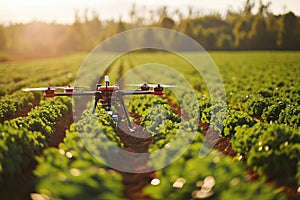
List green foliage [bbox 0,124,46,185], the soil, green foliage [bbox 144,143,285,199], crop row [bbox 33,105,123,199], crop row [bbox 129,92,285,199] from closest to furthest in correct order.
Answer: crop row [bbox 33,105,123,199], crop row [bbox 129,92,285,199], green foliage [bbox 144,143,285,199], green foliage [bbox 0,124,46,185], the soil

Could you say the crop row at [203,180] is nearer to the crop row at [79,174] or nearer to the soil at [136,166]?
the soil at [136,166]

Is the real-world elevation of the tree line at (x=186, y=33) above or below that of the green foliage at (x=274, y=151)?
above

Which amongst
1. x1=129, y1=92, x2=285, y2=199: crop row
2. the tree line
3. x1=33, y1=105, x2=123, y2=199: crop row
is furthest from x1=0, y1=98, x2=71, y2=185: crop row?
the tree line

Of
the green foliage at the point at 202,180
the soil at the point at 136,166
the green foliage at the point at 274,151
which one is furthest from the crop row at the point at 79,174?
the green foliage at the point at 274,151

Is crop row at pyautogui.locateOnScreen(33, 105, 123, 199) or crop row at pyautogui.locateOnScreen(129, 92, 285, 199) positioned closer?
crop row at pyautogui.locateOnScreen(33, 105, 123, 199)

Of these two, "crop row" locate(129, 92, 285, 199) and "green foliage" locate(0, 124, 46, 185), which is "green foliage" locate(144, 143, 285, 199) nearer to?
"crop row" locate(129, 92, 285, 199)

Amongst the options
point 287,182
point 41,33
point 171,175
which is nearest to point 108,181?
point 171,175

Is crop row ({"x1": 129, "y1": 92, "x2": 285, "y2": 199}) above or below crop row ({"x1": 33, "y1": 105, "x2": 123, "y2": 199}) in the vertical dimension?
below

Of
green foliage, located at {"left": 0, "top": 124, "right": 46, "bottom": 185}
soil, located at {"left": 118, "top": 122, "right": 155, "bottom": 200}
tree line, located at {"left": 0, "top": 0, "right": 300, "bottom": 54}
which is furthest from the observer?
tree line, located at {"left": 0, "top": 0, "right": 300, "bottom": 54}

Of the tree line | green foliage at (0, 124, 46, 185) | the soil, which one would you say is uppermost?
the tree line

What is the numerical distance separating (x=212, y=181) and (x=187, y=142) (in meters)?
1.26

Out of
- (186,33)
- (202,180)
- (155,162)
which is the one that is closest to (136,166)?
(155,162)

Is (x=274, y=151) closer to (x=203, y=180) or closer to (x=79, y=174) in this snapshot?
(x=203, y=180)

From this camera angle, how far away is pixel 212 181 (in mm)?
5512
